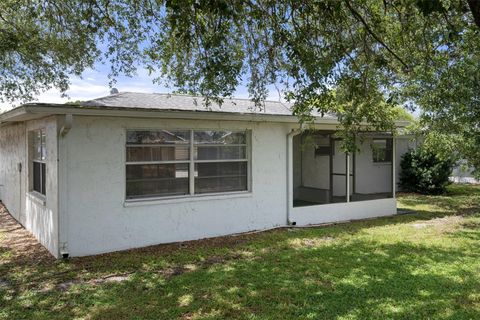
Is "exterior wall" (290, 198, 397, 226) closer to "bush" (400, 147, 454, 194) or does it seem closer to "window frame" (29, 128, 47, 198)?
"window frame" (29, 128, 47, 198)

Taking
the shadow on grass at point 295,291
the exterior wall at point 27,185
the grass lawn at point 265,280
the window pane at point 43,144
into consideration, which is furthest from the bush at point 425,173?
the exterior wall at point 27,185

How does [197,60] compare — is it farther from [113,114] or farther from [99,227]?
[99,227]

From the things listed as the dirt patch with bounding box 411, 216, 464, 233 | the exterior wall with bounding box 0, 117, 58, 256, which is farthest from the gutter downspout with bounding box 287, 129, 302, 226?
the exterior wall with bounding box 0, 117, 58, 256

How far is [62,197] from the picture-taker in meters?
7.24

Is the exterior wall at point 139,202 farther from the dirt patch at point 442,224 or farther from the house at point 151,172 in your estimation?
the dirt patch at point 442,224

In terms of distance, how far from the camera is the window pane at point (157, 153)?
8.05m

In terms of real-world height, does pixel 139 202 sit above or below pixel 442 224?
above

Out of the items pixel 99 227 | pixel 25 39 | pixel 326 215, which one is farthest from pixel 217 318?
pixel 25 39

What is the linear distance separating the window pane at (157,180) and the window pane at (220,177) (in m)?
0.35

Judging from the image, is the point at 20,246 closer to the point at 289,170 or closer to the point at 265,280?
the point at 265,280

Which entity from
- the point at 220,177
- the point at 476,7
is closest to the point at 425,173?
the point at 220,177

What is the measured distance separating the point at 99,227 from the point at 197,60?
3.83 meters

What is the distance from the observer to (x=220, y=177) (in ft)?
30.1

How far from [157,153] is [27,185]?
3938 millimetres
